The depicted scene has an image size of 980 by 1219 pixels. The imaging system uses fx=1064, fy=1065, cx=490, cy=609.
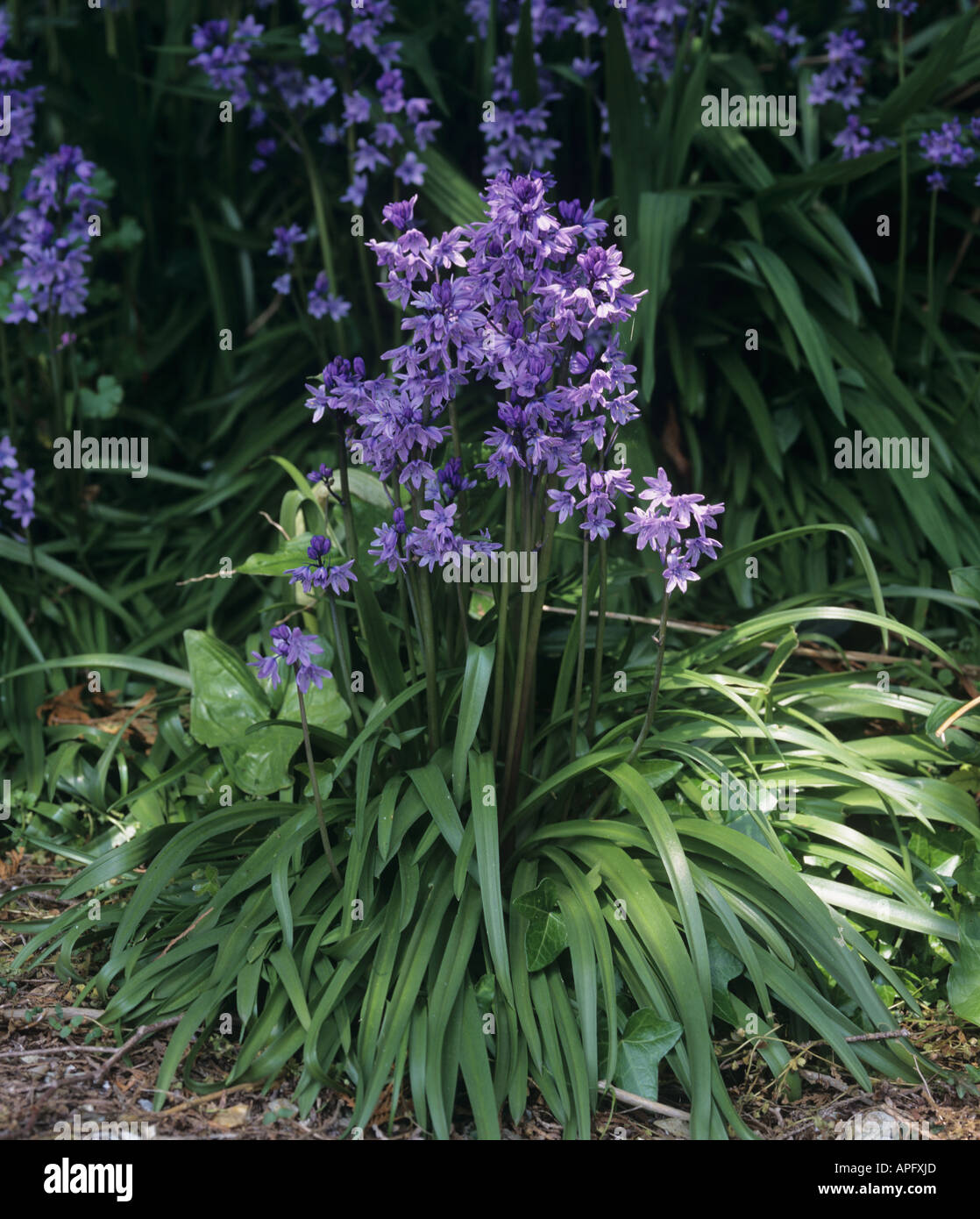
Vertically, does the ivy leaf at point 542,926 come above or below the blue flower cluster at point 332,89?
below

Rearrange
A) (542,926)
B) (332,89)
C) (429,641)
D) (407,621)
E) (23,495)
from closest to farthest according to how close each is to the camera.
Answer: (542,926) < (429,641) < (407,621) < (23,495) < (332,89)

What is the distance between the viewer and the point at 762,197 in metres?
3.08

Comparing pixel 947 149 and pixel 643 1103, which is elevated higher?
pixel 947 149

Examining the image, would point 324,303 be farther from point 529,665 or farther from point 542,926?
point 542,926

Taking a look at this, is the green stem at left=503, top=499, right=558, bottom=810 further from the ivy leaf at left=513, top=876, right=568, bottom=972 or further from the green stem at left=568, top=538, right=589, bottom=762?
the ivy leaf at left=513, top=876, right=568, bottom=972

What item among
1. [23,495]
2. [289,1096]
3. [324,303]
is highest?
[324,303]

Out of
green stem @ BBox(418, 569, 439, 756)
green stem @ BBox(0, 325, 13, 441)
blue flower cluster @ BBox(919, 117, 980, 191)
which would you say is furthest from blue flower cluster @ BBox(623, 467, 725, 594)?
green stem @ BBox(0, 325, 13, 441)

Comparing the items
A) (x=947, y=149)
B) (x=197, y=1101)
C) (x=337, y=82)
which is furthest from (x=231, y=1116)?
(x=337, y=82)

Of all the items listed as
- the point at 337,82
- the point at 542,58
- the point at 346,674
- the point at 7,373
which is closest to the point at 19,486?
the point at 7,373

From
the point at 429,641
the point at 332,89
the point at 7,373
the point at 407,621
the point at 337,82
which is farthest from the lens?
the point at 337,82

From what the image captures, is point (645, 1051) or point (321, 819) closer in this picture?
point (645, 1051)

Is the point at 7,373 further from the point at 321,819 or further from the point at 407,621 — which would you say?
the point at 321,819

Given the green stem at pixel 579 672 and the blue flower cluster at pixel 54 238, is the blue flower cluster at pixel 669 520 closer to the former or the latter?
the green stem at pixel 579 672

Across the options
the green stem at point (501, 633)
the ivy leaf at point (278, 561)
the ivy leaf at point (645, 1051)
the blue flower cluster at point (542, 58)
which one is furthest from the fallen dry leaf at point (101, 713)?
the blue flower cluster at point (542, 58)
